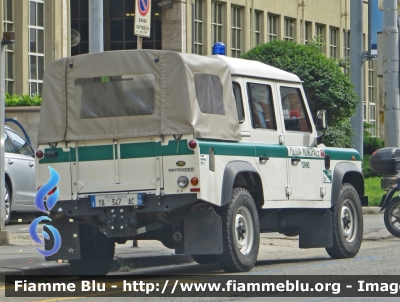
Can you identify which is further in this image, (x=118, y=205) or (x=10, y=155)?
(x=10, y=155)

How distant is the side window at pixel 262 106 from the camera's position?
497 inches

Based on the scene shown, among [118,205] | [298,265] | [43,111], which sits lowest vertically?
[298,265]

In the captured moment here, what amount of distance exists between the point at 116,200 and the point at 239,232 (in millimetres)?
1463

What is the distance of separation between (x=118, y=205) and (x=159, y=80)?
1381 millimetres

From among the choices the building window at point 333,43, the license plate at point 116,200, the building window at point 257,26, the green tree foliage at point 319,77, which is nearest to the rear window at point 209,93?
the license plate at point 116,200

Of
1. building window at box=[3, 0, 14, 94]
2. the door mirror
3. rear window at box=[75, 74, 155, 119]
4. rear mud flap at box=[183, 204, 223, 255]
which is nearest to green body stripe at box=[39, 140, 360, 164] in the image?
rear window at box=[75, 74, 155, 119]

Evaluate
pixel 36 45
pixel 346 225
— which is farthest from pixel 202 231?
pixel 36 45

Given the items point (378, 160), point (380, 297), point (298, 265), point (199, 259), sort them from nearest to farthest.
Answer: point (380, 297) < point (199, 259) < point (298, 265) < point (378, 160)

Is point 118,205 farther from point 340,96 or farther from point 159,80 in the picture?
point 340,96

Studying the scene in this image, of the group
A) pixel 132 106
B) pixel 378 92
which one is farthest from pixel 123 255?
pixel 378 92

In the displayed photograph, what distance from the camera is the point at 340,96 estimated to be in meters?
30.2

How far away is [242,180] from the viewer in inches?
478

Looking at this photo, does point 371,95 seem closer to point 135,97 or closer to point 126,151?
point 135,97

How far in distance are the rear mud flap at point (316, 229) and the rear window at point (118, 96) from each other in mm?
3292
